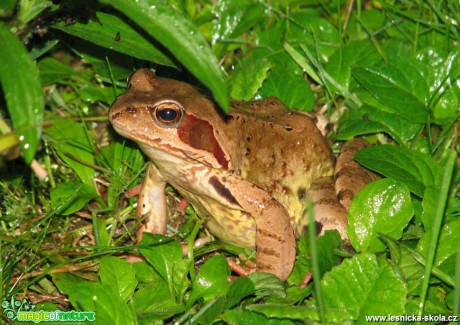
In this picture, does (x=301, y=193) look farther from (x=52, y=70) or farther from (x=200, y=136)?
(x=52, y=70)

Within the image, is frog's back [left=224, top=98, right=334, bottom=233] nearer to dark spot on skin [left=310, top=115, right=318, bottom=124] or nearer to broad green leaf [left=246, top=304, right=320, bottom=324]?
dark spot on skin [left=310, top=115, right=318, bottom=124]

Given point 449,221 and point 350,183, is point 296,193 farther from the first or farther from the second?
point 449,221

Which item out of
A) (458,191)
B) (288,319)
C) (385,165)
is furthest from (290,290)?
(458,191)

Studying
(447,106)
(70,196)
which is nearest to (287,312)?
(70,196)

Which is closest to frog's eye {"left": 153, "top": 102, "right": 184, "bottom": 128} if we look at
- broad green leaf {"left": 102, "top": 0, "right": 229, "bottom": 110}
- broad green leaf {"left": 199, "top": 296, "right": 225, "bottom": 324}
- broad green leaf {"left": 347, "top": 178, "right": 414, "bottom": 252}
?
broad green leaf {"left": 102, "top": 0, "right": 229, "bottom": 110}

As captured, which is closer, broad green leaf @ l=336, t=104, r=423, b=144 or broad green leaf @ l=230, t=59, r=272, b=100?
broad green leaf @ l=336, t=104, r=423, b=144

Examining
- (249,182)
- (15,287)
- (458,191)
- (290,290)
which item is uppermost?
(458,191)
